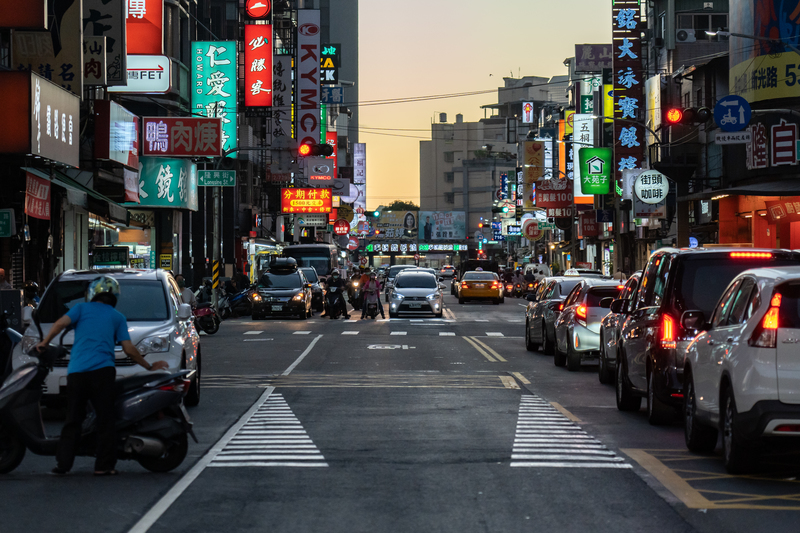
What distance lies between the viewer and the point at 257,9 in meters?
60.2

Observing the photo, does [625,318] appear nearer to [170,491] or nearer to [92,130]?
[170,491]

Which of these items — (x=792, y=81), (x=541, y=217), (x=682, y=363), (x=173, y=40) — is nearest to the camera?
(x=682, y=363)

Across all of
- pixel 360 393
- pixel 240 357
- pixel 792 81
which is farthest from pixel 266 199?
pixel 360 393

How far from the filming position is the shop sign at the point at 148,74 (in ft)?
117

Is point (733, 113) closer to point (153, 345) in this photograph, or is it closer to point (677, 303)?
point (677, 303)

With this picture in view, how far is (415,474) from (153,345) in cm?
498

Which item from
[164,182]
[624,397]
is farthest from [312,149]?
[624,397]

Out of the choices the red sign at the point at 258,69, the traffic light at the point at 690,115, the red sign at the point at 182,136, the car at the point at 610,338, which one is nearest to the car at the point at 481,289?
the red sign at the point at 258,69

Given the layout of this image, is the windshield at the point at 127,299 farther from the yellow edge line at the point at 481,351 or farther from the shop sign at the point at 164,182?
the shop sign at the point at 164,182

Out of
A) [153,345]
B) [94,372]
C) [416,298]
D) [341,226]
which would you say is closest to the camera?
[94,372]

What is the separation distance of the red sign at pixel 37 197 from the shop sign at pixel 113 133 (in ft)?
18.7

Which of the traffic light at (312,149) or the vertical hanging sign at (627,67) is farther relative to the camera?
the vertical hanging sign at (627,67)

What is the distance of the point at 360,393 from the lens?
1609 cm

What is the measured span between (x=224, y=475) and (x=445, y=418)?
4.26 meters
